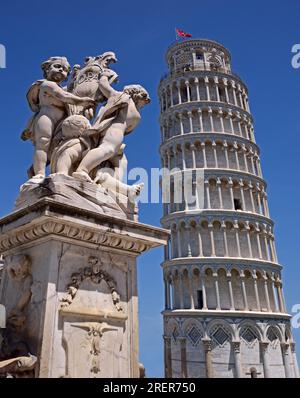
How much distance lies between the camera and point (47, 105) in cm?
427

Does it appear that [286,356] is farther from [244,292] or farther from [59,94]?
[59,94]

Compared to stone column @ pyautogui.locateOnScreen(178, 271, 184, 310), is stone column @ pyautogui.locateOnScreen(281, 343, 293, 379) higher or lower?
lower

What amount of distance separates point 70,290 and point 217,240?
3814cm

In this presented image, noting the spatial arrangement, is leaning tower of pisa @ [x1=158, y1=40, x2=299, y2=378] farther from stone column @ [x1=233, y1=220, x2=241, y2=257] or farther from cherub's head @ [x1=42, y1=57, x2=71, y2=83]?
cherub's head @ [x1=42, y1=57, x2=71, y2=83]

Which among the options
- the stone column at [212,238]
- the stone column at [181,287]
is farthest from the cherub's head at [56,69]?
the stone column at [212,238]

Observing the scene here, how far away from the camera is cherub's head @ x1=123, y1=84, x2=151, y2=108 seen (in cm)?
472

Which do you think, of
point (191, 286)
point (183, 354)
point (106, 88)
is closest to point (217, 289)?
point (191, 286)

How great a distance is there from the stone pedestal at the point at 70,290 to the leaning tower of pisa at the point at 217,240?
3443cm

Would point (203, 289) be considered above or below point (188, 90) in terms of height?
Result: below

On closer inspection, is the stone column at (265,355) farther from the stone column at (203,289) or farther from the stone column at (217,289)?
the stone column at (203,289)

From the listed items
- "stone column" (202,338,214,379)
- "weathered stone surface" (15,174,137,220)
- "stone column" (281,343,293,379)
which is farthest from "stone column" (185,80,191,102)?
"weathered stone surface" (15,174,137,220)

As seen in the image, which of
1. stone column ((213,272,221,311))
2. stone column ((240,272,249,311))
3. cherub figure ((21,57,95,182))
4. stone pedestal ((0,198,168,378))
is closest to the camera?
stone pedestal ((0,198,168,378))
